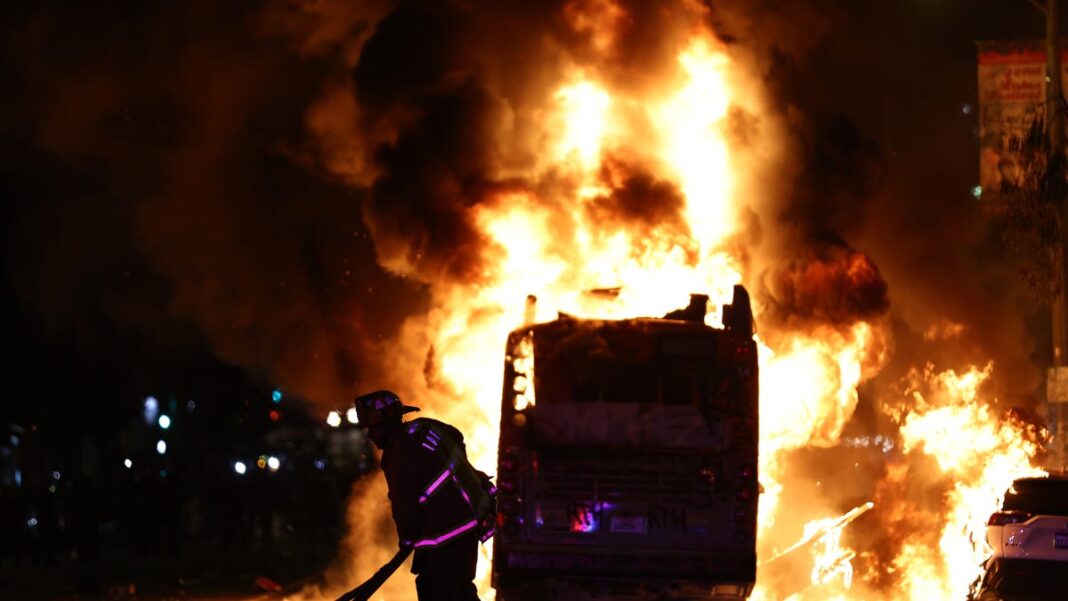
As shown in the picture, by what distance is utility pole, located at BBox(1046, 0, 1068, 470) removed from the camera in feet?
65.9

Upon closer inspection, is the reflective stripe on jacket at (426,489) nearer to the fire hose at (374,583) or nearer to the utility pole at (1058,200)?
the fire hose at (374,583)

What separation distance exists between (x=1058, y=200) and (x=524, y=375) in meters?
9.36

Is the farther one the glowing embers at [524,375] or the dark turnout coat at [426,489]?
the glowing embers at [524,375]

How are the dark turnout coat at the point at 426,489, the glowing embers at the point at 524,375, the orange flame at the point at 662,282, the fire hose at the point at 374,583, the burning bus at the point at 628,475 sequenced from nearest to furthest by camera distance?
the fire hose at the point at 374,583
the dark turnout coat at the point at 426,489
the burning bus at the point at 628,475
the glowing embers at the point at 524,375
the orange flame at the point at 662,282

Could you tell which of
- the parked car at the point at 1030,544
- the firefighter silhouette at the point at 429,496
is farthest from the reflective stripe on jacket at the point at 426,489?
the parked car at the point at 1030,544

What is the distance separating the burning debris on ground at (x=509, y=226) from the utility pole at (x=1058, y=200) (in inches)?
33.5

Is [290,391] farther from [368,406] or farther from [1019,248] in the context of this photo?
[368,406]

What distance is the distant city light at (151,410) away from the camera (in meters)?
41.5


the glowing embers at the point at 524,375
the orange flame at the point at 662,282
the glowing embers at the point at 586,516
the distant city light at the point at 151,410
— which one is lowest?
the glowing embers at the point at 586,516

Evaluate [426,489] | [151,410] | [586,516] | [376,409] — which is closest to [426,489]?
[426,489]

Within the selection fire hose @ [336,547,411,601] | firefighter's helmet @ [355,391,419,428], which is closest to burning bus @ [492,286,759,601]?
firefighter's helmet @ [355,391,419,428]

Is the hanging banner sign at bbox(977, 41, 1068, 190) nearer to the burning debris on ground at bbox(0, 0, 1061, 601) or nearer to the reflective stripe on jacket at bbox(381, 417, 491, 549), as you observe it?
the burning debris on ground at bbox(0, 0, 1061, 601)

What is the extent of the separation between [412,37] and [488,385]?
5.14 meters

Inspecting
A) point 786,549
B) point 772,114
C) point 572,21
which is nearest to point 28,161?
point 572,21
